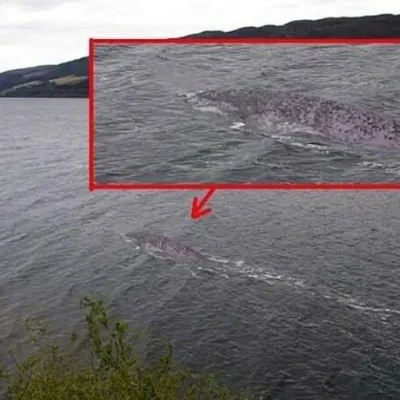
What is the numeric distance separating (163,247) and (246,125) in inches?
981

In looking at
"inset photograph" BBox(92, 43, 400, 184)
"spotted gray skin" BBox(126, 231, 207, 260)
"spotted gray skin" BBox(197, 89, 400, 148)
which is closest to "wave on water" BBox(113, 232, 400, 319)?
"spotted gray skin" BBox(126, 231, 207, 260)

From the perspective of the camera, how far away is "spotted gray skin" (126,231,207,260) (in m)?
53.6

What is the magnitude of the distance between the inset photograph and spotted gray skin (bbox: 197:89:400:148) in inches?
4.8

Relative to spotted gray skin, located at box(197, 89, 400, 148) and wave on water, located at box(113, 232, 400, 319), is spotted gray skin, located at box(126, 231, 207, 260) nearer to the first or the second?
wave on water, located at box(113, 232, 400, 319)

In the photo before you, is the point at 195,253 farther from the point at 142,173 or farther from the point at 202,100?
the point at 202,100

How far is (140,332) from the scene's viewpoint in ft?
134

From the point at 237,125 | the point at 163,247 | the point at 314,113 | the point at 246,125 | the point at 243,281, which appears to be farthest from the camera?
the point at 246,125

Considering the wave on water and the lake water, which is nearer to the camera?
the lake water

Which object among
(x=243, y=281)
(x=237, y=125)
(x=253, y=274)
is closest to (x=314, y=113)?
(x=237, y=125)

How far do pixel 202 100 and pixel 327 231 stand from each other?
2265 cm

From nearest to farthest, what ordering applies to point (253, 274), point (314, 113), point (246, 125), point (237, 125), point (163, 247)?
1. point (253, 274)
2. point (163, 247)
3. point (314, 113)
4. point (237, 125)
5. point (246, 125)

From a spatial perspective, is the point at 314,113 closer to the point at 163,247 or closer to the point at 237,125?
the point at 237,125

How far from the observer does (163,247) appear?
56000 mm

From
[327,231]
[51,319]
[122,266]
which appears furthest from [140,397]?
[327,231]
